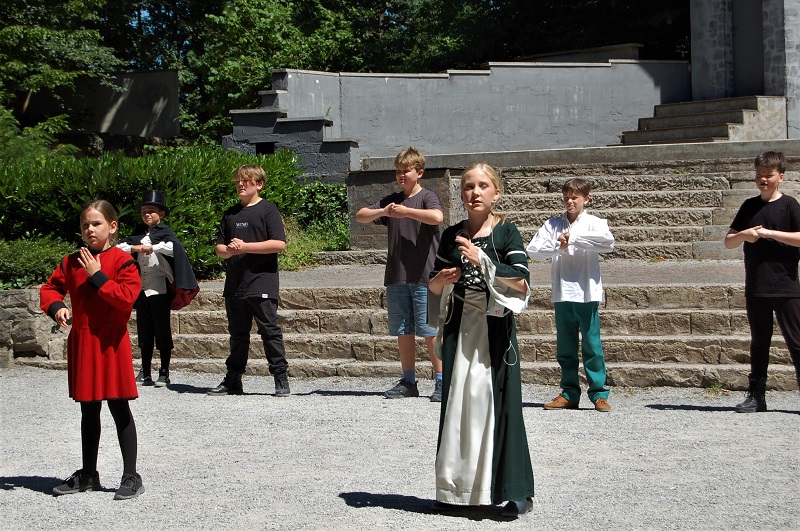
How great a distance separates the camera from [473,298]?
5.26m

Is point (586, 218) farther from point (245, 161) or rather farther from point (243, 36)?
point (243, 36)

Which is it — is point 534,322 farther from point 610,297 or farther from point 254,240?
point 254,240

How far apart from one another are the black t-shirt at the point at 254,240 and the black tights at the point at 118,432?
2741 mm

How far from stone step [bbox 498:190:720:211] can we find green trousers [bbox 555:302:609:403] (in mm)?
5747

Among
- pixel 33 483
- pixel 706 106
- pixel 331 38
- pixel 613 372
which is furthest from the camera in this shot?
pixel 331 38

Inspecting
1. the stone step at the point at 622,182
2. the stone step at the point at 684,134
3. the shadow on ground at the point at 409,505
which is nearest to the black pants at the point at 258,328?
the shadow on ground at the point at 409,505

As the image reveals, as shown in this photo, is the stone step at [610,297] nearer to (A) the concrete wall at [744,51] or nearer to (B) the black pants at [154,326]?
(B) the black pants at [154,326]

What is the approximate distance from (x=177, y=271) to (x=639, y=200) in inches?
261

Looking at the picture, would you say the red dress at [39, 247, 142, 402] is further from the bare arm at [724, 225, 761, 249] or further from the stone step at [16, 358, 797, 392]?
the bare arm at [724, 225, 761, 249]

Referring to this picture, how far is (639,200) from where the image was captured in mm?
13445

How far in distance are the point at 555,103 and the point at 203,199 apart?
787 centimetres

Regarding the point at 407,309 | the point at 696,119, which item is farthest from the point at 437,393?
the point at 696,119

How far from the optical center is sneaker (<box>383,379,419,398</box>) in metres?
8.40

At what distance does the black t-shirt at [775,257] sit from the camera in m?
7.38
